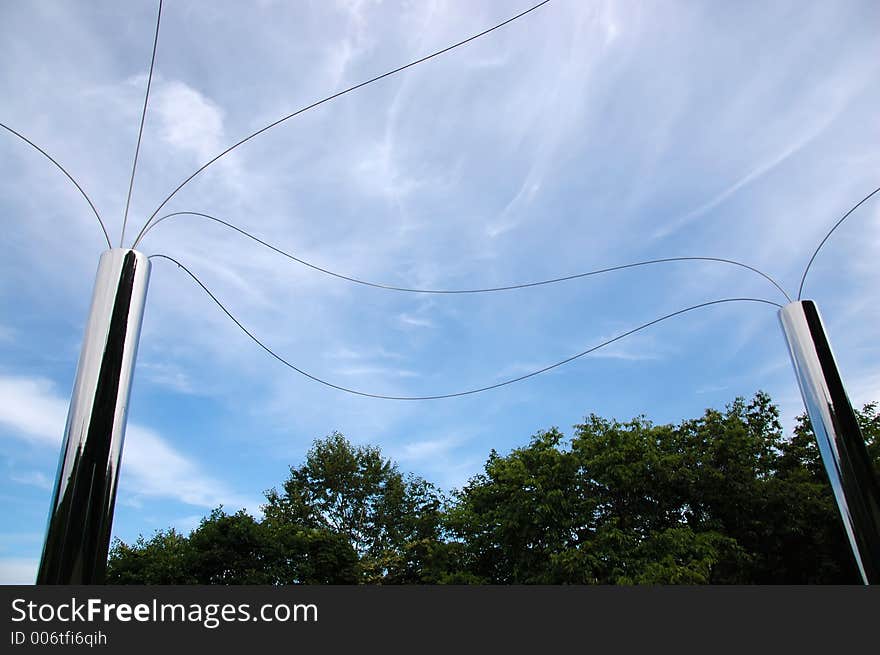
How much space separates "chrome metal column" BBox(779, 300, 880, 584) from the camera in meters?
4.46

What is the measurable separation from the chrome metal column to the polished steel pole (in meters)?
5.11

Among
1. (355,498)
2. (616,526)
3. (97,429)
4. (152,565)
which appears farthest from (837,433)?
(355,498)

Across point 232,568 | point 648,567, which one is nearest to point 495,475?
point 648,567

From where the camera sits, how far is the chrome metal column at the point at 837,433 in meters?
4.46

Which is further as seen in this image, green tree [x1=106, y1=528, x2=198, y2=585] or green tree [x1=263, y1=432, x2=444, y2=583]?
green tree [x1=263, y1=432, x2=444, y2=583]

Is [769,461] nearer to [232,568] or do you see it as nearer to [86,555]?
[232,568]

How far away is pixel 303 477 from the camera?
36062 mm

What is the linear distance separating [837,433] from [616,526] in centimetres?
1637

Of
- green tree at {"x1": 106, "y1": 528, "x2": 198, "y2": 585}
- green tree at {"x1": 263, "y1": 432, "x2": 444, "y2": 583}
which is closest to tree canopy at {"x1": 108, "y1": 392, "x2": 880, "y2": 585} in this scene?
green tree at {"x1": 106, "y1": 528, "x2": 198, "y2": 585}

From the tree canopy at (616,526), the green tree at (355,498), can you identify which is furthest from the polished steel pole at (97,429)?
the green tree at (355,498)

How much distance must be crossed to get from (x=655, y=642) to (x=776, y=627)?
54cm

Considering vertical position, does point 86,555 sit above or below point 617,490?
below

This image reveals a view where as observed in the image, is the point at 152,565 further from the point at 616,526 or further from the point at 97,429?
the point at 97,429

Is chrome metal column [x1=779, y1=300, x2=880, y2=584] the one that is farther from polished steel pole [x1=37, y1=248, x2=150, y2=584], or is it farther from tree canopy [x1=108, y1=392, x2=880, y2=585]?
tree canopy [x1=108, y1=392, x2=880, y2=585]
